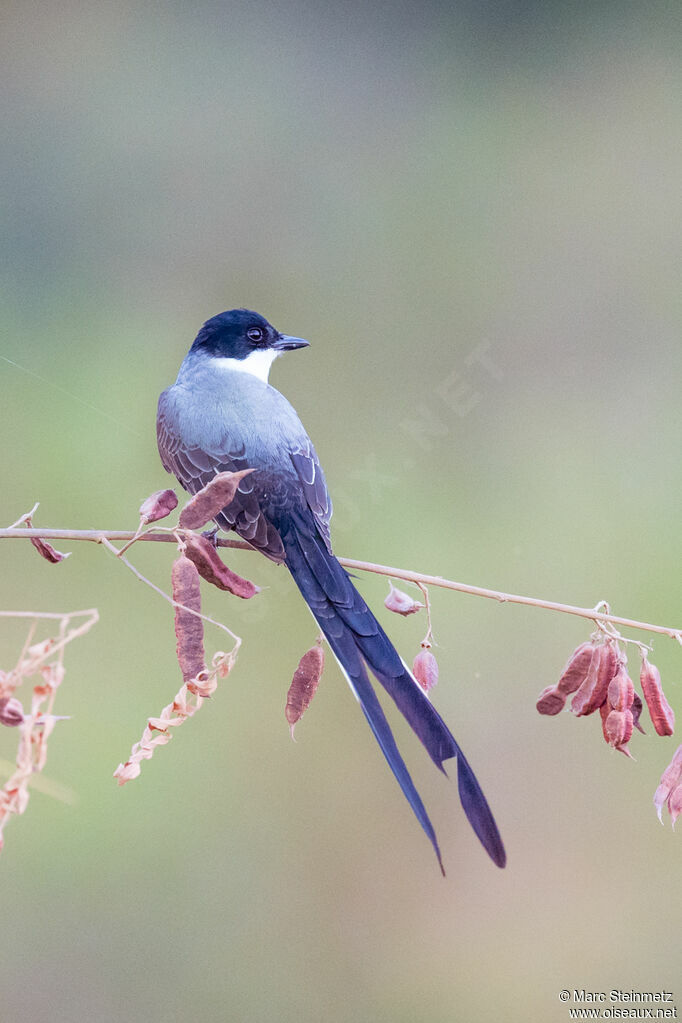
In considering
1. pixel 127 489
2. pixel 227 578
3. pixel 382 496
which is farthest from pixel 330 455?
pixel 227 578

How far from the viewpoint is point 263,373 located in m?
1.04

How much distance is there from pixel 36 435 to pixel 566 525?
0.90 m

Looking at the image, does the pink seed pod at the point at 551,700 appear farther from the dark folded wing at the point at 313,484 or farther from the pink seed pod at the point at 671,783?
the dark folded wing at the point at 313,484

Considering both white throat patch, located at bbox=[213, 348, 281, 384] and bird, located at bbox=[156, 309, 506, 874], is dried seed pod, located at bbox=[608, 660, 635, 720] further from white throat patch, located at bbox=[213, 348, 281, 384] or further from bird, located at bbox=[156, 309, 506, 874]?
white throat patch, located at bbox=[213, 348, 281, 384]

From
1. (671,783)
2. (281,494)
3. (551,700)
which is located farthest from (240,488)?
(671,783)

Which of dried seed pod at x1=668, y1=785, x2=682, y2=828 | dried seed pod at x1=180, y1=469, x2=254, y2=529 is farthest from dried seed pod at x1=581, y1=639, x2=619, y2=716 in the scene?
dried seed pod at x1=180, y1=469, x2=254, y2=529

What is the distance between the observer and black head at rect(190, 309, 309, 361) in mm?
1025

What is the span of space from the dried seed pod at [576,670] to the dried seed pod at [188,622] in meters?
0.30

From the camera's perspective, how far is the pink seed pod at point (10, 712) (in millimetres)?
551

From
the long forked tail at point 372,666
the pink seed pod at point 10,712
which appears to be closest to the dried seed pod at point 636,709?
the long forked tail at point 372,666

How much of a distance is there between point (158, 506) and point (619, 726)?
0.40 metres

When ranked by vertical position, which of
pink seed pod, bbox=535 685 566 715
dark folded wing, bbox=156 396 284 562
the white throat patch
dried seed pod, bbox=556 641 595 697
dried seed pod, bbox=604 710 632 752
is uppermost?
the white throat patch

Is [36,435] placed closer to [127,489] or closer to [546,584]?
[127,489]

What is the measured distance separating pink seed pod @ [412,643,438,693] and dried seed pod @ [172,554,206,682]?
21cm
